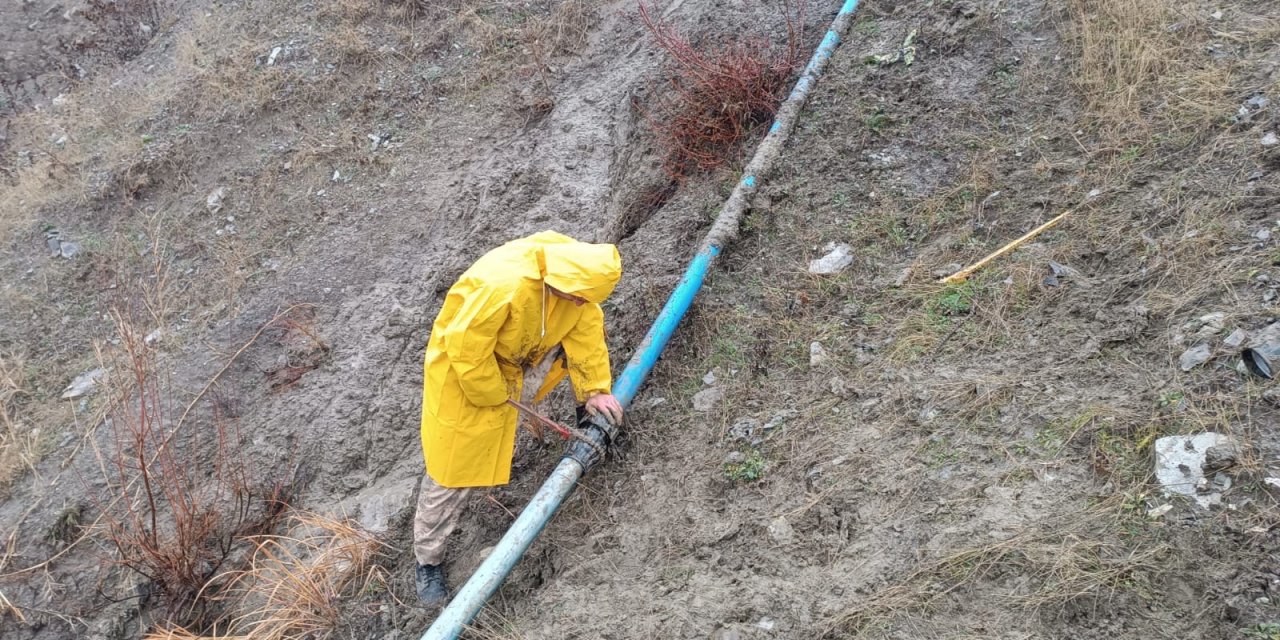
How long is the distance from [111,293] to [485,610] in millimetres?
4491

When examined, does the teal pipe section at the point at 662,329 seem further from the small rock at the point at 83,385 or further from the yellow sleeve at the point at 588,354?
the small rock at the point at 83,385

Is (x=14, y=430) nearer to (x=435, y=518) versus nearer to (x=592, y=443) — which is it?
(x=435, y=518)

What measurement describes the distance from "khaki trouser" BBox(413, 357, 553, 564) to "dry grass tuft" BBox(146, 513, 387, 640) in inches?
11.8

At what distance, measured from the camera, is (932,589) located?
7.31 ft

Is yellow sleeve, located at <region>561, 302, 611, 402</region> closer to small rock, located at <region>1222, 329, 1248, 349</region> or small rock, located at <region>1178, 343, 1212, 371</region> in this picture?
small rock, located at <region>1178, 343, 1212, 371</region>

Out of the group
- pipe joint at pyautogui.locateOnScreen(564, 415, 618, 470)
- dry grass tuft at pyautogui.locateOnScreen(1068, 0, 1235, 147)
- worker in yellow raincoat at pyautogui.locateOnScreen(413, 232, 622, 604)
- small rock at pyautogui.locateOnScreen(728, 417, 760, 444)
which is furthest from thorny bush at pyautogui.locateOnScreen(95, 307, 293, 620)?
dry grass tuft at pyautogui.locateOnScreen(1068, 0, 1235, 147)

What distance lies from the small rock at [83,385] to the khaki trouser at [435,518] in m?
3.14

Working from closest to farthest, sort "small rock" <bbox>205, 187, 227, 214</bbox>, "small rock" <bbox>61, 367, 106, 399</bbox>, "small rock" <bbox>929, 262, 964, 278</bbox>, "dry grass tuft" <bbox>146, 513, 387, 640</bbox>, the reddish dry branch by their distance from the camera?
"dry grass tuft" <bbox>146, 513, 387, 640</bbox>, "small rock" <bbox>929, 262, 964, 278</bbox>, the reddish dry branch, "small rock" <bbox>61, 367, 106, 399</bbox>, "small rock" <bbox>205, 187, 227, 214</bbox>

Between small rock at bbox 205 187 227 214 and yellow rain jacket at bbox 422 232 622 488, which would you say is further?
small rock at bbox 205 187 227 214

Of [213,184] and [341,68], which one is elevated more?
[341,68]

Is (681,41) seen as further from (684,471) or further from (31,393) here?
(31,393)

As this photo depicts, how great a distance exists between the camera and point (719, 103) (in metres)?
4.61

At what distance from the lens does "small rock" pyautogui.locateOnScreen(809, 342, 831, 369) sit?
322cm

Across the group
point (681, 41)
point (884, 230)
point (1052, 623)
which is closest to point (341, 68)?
point (681, 41)
